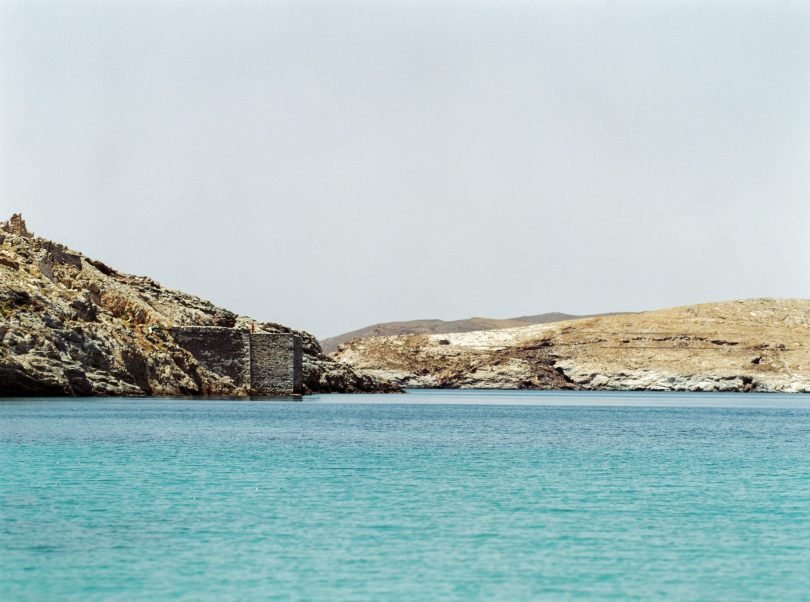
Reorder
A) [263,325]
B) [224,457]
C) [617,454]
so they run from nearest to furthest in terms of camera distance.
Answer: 1. [224,457]
2. [617,454]
3. [263,325]

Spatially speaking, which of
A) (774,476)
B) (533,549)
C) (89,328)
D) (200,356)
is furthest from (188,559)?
(200,356)

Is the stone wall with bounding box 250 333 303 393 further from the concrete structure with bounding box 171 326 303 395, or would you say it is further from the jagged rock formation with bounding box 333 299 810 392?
the jagged rock formation with bounding box 333 299 810 392

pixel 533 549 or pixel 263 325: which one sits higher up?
pixel 263 325

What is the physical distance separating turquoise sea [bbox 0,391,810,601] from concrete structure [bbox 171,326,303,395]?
1518 inches

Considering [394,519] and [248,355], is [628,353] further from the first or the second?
[394,519]

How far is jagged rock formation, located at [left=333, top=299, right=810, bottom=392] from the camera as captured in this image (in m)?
141

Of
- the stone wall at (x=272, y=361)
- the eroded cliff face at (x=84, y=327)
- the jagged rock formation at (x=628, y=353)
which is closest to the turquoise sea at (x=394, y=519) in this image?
the eroded cliff face at (x=84, y=327)

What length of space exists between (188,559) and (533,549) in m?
5.05

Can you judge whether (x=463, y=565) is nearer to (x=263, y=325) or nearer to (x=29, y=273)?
(x=29, y=273)

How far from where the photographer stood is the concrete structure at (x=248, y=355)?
2965 inches

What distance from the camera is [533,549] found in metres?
15.7

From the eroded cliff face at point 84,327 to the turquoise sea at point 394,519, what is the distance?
25443mm

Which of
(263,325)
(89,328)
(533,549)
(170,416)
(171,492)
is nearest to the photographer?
(533,549)

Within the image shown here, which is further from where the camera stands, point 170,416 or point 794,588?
point 170,416
